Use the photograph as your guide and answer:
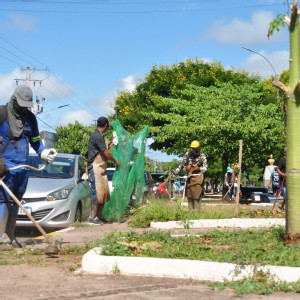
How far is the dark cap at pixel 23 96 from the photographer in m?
7.11

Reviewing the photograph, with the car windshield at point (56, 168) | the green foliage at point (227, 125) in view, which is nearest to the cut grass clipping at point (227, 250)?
the car windshield at point (56, 168)

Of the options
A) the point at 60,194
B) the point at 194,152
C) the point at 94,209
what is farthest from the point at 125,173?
the point at 60,194

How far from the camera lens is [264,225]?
1006 cm

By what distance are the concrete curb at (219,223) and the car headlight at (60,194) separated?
1.66 m

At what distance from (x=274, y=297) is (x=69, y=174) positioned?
7.07m

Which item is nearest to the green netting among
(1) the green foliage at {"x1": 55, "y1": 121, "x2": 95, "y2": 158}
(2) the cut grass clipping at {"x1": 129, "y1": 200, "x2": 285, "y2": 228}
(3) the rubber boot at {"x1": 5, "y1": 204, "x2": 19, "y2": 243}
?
(2) the cut grass clipping at {"x1": 129, "y1": 200, "x2": 285, "y2": 228}

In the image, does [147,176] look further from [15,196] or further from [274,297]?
[274,297]

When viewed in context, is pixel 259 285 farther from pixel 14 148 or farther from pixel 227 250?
pixel 14 148

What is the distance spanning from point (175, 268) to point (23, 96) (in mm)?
3204

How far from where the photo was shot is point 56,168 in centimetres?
1124

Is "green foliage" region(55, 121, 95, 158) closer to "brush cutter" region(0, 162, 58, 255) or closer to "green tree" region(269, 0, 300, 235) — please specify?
"brush cutter" region(0, 162, 58, 255)

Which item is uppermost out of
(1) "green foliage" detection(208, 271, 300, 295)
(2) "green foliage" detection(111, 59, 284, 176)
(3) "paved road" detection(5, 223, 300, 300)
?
(2) "green foliage" detection(111, 59, 284, 176)

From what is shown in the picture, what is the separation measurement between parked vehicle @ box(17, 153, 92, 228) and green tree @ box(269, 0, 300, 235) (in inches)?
183

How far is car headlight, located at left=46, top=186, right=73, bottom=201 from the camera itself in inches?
386
